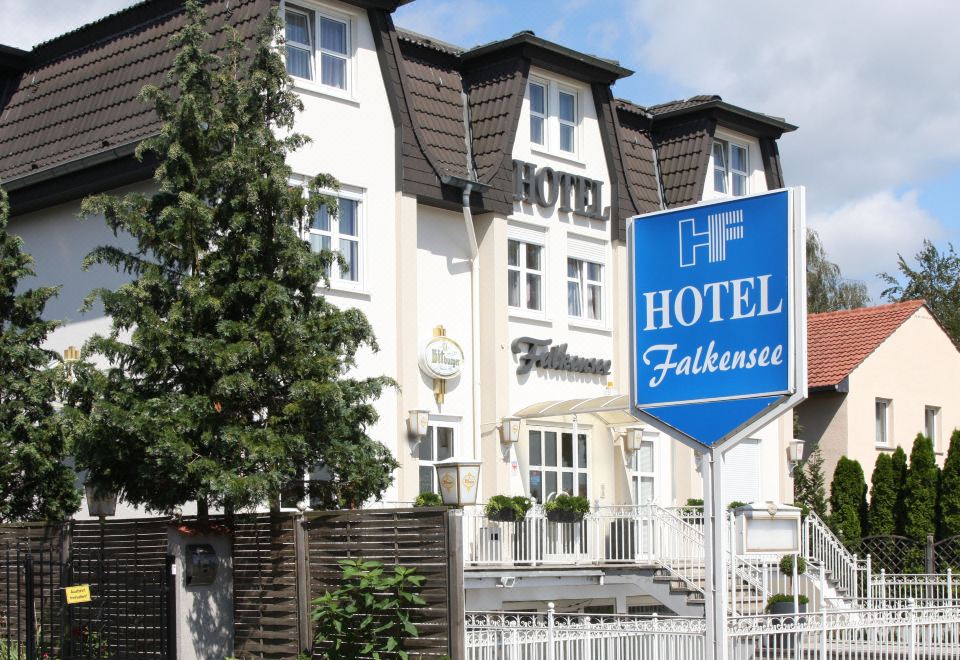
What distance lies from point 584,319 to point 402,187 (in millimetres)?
5279

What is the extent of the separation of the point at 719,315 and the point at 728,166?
59.1 feet

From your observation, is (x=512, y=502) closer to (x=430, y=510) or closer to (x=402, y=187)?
(x=402, y=187)

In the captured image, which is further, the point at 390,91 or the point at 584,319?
the point at 584,319

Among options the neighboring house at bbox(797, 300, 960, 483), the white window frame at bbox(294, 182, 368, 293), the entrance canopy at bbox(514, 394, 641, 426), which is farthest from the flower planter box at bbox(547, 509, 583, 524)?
the neighboring house at bbox(797, 300, 960, 483)

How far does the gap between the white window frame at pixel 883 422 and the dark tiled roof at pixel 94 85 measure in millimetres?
21111

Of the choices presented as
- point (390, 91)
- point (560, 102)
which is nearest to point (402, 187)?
point (390, 91)

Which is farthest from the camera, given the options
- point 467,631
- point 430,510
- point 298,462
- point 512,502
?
point 512,502

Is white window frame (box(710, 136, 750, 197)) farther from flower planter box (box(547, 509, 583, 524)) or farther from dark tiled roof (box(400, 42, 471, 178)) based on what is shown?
flower planter box (box(547, 509, 583, 524))

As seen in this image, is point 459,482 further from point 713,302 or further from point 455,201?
point 713,302

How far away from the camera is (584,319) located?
26.5m

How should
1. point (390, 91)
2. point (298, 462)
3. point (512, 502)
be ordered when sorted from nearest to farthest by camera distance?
point (298, 462), point (512, 502), point (390, 91)

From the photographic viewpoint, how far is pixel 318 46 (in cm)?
2216

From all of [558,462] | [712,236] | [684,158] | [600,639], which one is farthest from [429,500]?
[684,158]

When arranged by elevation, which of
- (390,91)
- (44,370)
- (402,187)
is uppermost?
(390,91)
